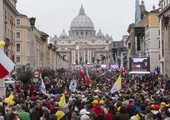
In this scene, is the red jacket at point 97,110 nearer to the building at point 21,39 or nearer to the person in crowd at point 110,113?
the person in crowd at point 110,113

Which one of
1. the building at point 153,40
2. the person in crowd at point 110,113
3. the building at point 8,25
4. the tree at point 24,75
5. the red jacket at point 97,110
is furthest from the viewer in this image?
the building at point 153,40

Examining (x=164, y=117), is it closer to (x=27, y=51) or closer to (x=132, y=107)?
(x=132, y=107)

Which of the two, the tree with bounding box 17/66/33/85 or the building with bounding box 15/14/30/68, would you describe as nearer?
the tree with bounding box 17/66/33/85

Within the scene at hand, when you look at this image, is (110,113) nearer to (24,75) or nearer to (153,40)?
(24,75)

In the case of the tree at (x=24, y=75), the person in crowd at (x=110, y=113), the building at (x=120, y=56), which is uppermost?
the building at (x=120, y=56)

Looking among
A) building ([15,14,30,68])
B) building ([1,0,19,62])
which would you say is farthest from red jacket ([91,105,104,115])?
building ([15,14,30,68])

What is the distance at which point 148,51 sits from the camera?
263ft

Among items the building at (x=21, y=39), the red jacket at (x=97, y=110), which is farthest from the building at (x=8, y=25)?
the red jacket at (x=97, y=110)

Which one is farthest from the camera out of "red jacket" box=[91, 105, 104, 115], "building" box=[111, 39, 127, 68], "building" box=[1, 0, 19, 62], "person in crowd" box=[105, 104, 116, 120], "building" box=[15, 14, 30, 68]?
"building" box=[111, 39, 127, 68]

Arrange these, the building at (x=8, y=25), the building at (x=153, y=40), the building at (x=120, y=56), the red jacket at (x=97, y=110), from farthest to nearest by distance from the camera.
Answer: the building at (x=120, y=56) → the building at (x=153, y=40) → the building at (x=8, y=25) → the red jacket at (x=97, y=110)

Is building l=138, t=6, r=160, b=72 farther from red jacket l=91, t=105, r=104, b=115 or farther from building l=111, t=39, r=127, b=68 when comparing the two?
red jacket l=91, t=105, r=104, b=115

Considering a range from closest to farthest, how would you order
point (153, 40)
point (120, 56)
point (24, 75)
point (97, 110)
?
1. point (97, 110)
2. point (24, 75)
3. point (153, 40)
4. point (120, 56)

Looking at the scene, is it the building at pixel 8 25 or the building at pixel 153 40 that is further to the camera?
the building at pixel 153 40

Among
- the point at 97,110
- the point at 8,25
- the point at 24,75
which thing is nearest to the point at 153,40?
the point at 8,25
